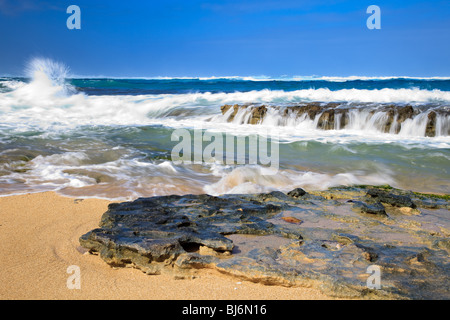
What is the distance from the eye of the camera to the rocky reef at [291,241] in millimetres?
2525

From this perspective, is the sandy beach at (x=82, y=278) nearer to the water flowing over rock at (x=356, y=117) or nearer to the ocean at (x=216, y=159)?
the ocean at (x=216, y=159)

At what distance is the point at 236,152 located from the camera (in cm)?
893

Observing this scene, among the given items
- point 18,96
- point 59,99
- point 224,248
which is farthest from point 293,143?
point 18,96

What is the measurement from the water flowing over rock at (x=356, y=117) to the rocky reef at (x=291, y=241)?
8.71 meters

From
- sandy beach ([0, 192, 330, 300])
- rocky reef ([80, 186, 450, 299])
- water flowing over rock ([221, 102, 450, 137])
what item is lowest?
sandy beach ([0, 192, 330, 300])

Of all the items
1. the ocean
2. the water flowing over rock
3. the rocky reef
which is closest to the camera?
the rocky reef

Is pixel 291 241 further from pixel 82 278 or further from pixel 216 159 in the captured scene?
Answer: pixel 216 159

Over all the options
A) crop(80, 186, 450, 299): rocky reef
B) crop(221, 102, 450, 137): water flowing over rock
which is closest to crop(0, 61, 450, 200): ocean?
crop(221, 102, 450, 137): water flowing over rock

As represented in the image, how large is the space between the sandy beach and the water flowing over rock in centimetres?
1096

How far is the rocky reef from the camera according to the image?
2.53 meters

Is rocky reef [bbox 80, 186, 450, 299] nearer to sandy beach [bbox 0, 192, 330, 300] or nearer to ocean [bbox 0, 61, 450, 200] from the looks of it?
sandy beach [bbox 0, 192, 330, 300]
